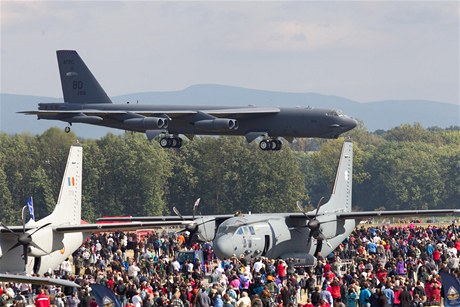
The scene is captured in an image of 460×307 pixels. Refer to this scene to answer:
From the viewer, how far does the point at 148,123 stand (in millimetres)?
63094

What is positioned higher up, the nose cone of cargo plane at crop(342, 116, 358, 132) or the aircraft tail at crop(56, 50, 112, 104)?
the aircraft tail at crop(56, 50, 112, 104)

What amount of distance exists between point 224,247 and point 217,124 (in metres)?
18.1

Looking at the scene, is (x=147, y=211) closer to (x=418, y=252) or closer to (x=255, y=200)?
(x=255, y=200)

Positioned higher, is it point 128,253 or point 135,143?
point 135,143

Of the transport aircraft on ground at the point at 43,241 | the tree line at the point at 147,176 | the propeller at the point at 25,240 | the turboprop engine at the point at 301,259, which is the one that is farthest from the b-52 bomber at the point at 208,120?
the tree line at the point at 147,176

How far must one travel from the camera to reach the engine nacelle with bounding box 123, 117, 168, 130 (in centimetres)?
6291

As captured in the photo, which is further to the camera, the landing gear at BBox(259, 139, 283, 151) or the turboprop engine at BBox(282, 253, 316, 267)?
the landing gear at BBox(259, 139, 283, 151)

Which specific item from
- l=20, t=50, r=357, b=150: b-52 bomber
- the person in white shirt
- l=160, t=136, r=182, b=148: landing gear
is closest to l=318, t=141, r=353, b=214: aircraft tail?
l=20, t=50, r=357, b=150: b-52 bomber

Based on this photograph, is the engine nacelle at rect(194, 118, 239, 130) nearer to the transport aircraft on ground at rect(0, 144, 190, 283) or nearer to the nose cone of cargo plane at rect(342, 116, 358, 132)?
the nose cone of cargo plane at rect(342, 116, 358, 132)

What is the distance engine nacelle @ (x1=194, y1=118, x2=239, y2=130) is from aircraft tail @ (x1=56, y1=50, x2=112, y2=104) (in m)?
11.7

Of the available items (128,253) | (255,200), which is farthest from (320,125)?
(255,200)

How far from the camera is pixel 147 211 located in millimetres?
110688

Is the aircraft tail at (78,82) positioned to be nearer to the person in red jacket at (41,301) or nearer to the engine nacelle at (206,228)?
the engine nacelle at (206,228)

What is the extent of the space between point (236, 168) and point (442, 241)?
6039 centimetres
